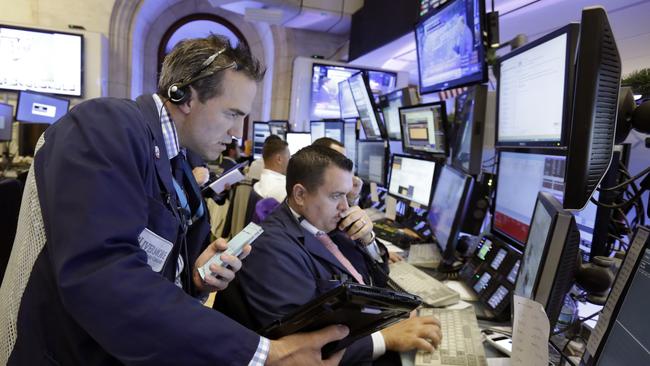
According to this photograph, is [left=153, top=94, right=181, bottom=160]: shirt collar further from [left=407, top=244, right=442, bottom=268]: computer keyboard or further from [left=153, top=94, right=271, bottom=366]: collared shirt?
[left=407, top=244, right=442, bottom=268]: computer keyboard

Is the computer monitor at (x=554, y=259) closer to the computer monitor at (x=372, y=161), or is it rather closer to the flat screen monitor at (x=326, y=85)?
the computer monitor at (x=372, y=161)

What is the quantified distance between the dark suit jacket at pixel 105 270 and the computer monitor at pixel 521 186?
104cm

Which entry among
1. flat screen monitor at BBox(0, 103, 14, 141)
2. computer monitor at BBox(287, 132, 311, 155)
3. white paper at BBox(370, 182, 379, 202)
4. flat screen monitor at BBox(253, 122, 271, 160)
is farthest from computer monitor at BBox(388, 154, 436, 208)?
flat screen monitor at BBox(0, 103, 14, 141)

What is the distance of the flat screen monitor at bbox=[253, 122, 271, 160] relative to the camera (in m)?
6.41

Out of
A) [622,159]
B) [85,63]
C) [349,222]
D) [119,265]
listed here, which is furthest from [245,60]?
[85,63]

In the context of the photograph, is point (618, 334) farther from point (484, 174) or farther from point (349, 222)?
point (484, 174)

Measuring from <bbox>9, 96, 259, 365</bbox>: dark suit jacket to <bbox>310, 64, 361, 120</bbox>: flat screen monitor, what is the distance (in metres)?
6.16

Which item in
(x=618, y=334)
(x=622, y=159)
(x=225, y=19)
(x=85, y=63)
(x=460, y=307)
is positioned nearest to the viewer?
(x=618, y=334)

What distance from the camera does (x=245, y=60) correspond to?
3.58ft

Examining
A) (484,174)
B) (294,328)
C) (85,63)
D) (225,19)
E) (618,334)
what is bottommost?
(294,328)

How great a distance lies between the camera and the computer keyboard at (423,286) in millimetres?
1469

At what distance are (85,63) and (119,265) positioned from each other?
621 centimetres

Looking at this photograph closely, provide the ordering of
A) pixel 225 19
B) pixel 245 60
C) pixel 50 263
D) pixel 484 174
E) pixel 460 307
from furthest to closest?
pixel 225 19 < pixel 484 174 < pixel 460 307 < pixel 245 60 < pixel 50 263

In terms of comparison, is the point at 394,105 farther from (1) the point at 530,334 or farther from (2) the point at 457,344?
(1) the point at 530,334
